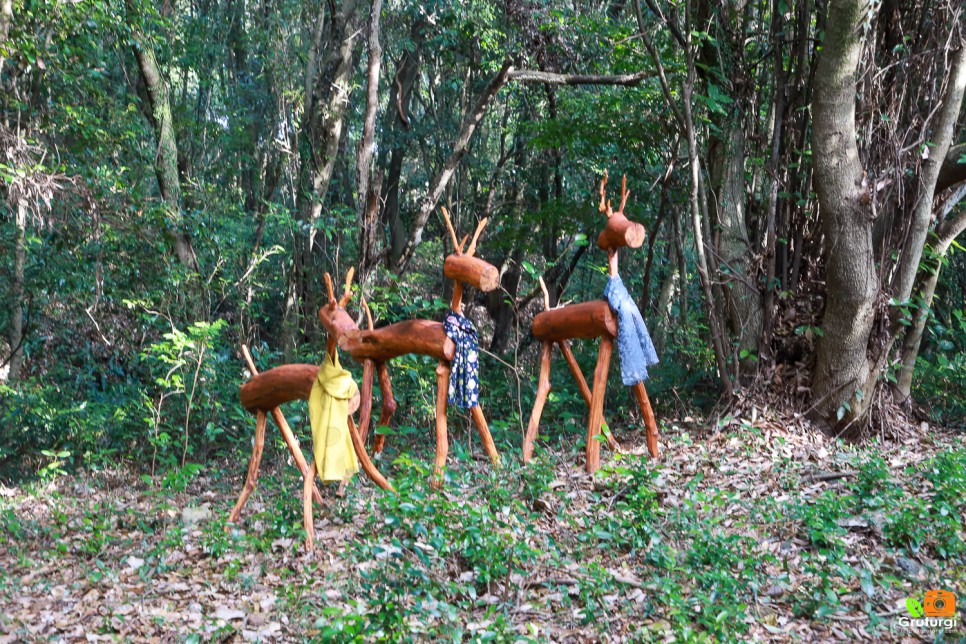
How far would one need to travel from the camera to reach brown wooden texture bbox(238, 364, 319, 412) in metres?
6.23

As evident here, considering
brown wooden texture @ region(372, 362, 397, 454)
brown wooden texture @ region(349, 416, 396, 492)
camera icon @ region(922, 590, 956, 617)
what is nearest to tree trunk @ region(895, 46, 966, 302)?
camera icon @ region(922, 590, 956, 617)

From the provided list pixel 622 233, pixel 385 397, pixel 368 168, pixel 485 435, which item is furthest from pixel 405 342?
pixel 368 168

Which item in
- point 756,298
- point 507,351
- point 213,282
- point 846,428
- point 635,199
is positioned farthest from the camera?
point 507,351

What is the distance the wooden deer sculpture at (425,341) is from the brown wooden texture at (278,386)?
342 millimetres

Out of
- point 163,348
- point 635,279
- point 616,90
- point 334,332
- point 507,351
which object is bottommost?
point 507,351

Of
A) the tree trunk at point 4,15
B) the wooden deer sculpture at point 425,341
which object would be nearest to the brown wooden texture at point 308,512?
the wooden deer sculpture at point 425,341

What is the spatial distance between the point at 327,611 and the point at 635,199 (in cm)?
791

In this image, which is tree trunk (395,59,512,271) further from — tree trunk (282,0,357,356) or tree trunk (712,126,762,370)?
tree trunk (712,126,762,370)

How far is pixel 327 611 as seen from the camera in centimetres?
428

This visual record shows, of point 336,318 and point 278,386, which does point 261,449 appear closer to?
point 278,386

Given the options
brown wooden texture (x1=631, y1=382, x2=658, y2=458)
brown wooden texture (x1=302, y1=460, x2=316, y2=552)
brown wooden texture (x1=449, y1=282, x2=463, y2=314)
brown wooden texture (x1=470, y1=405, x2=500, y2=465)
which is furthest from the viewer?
brown wooden texture (x1=631, y1=382, x2=658, y2=458)

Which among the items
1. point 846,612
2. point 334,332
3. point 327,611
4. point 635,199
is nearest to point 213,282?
point 334,332

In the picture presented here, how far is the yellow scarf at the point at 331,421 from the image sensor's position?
5.91 metres

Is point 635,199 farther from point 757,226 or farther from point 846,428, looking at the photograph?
point 846,428
